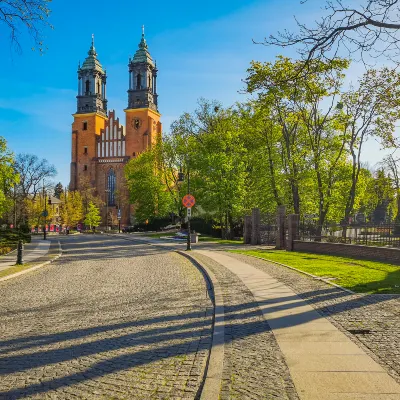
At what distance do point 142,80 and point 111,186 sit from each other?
23453 millimetres

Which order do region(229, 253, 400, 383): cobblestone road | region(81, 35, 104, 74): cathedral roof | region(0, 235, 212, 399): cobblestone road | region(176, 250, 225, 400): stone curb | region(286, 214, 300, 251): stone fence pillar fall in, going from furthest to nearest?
region(81, 35, 104, 74): cathedral roof, region(286, 214, 300, 251): stone fence pillar, region(229, 253, 400, 383): cobblestone road, region(0, 235, 212, 399): cobblestone road, region(176, 250, 225, 400): stone curb

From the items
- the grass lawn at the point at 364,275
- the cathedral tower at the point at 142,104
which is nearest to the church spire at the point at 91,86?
the cathedral tower at the point at 142,104

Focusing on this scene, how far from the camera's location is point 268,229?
1281 inches

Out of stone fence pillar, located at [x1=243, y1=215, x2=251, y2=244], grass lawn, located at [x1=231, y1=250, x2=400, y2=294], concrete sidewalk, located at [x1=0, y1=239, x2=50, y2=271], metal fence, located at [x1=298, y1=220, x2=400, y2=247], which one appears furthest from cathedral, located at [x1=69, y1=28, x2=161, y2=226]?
grass lawn, located at [x1=231, y1=250, x2=400, y2=294]

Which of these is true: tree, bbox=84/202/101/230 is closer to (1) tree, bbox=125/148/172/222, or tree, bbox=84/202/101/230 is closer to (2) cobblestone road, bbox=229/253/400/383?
(1) tree, bbox=125/148/172/222

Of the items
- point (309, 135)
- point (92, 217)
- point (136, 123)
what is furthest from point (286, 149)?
point (136, 123)

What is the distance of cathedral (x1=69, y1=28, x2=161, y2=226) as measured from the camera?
91.5 meters

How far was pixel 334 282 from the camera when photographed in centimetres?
1209

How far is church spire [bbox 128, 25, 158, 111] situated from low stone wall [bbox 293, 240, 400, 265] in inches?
2883

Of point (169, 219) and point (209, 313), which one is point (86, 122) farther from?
point (209, 313)

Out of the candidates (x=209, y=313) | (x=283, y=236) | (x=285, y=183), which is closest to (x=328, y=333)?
(x=209, y=313)

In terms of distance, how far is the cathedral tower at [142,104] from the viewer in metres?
91.5

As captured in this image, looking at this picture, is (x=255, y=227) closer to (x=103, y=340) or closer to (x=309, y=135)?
(x=309, y=135)

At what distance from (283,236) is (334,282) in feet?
52.7
